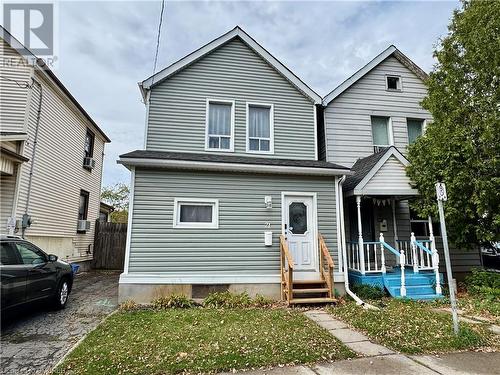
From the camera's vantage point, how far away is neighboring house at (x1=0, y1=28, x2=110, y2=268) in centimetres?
900

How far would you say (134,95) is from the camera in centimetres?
974

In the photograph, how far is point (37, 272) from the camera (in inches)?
231

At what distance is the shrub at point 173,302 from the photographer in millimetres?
6684

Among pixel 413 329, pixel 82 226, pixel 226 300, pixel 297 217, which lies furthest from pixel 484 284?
pixel 82 226

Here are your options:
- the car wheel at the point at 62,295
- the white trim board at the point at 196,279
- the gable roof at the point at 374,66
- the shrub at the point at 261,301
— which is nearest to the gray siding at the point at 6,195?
the car wheel at the point at 62,295

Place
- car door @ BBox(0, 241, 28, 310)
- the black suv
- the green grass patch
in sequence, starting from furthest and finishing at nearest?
the black suv < car door @ BBox(0, 241, 28, 310) < the green grass patch

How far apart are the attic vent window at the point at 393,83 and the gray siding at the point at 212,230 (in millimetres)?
5824

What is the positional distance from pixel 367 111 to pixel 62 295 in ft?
34.4

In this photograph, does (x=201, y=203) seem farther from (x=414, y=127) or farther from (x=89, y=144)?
(x=89, y=144)

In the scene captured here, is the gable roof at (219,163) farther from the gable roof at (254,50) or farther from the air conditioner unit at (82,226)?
the air conditioner unit at (82,226)

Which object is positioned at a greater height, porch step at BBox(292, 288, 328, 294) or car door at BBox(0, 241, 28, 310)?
car door at BBox(0, 241, 28, 310)

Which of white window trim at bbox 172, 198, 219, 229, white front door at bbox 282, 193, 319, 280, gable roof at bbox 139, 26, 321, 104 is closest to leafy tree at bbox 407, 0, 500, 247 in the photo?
white front door at bbox 282, 193, 319, 280

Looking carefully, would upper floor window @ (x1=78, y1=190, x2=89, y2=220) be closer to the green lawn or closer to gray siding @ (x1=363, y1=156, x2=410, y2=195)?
the green lawn

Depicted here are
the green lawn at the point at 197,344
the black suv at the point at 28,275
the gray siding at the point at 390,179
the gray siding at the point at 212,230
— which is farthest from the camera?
the gray siding at the point at 390,179
